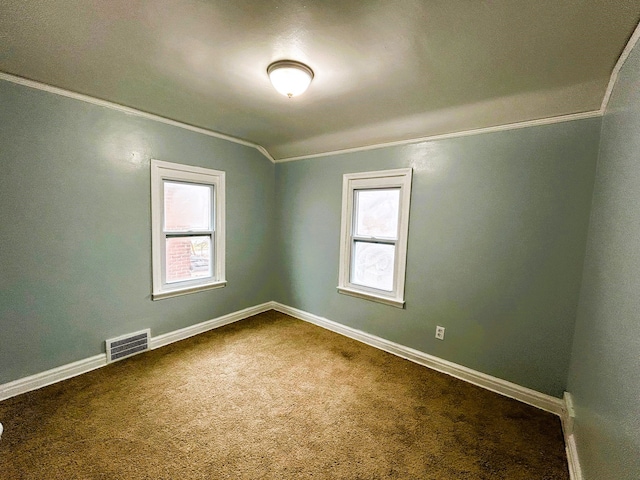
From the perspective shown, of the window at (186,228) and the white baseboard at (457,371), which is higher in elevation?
the window at (186,228)

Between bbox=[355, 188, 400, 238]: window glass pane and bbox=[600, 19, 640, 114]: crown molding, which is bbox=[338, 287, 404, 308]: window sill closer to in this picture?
bbox=[355, 188, 400, 238]: window glass pane

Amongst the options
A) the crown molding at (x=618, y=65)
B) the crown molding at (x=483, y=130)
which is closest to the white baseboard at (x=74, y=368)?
the crown molding at (x=483, y=130)

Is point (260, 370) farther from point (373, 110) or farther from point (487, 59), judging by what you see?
point (487, 59)

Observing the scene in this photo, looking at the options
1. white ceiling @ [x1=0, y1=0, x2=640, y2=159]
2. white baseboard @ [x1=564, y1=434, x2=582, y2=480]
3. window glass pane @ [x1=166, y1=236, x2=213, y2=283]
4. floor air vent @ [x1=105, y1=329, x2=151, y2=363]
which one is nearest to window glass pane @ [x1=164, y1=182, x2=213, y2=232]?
window glass pane @ [x1=166, y1=236, x2=213, y2=283]

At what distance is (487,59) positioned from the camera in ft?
4.99

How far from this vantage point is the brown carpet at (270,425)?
60.0 inches

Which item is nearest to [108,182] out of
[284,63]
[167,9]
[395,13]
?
[167,9]

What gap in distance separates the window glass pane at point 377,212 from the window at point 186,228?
5.62 feet

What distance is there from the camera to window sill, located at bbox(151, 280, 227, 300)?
9.22 feet

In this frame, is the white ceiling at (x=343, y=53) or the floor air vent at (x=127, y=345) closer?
the white ceiling at (x=343, y=53)

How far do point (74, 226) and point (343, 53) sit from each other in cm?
252

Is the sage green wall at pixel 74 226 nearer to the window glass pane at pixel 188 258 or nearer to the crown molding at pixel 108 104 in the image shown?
the crown molding at pixel 108 104

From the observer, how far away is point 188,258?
314cm

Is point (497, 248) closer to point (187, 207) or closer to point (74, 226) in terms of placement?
point (187, 207)
